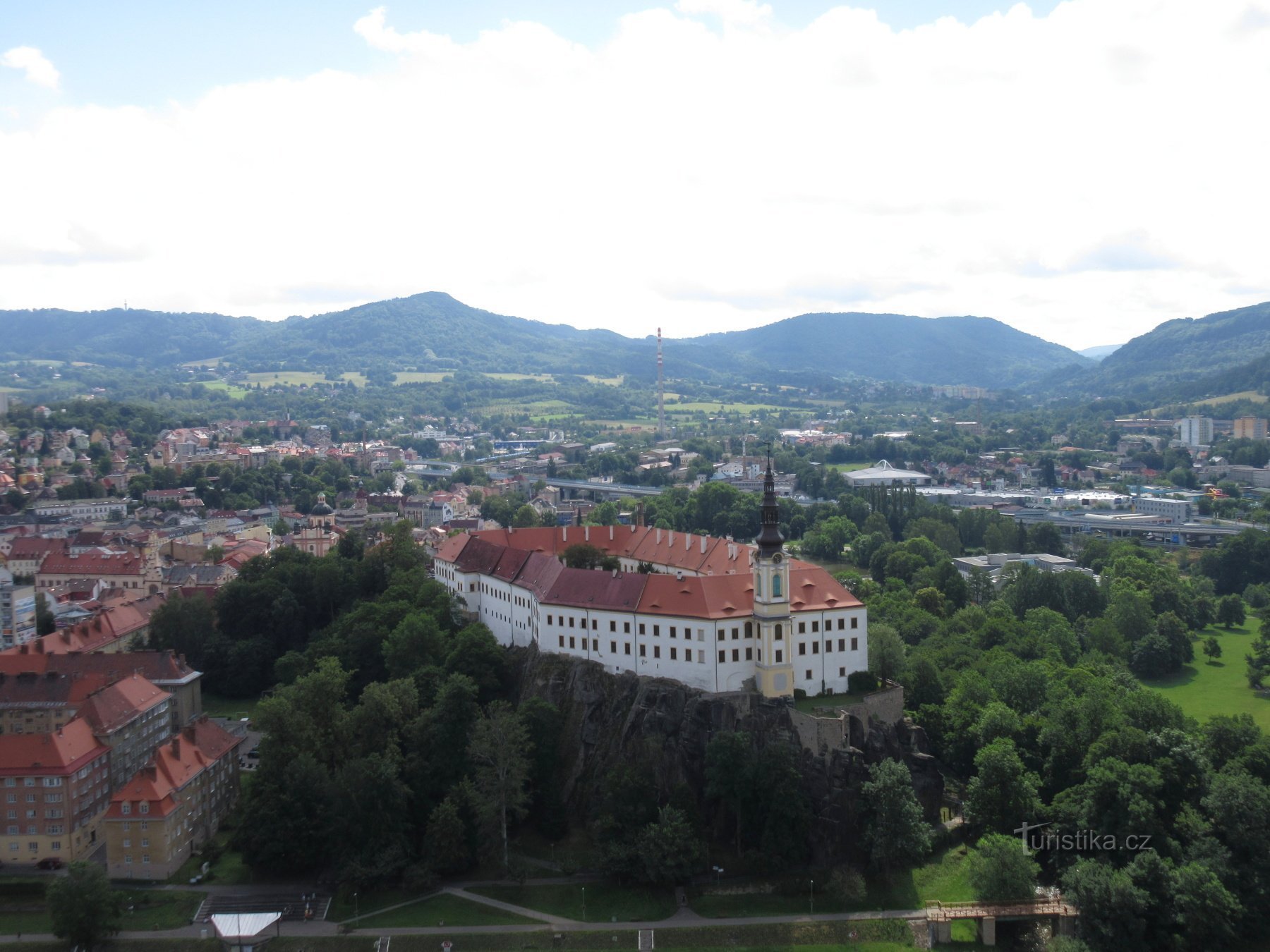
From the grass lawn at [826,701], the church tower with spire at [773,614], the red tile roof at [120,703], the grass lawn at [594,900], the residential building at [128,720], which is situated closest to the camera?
the grass lawn at [594,900]

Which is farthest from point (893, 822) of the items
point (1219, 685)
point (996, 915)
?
point (1219, 685)

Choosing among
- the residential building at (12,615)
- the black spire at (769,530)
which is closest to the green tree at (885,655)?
the black spire at (769,530)

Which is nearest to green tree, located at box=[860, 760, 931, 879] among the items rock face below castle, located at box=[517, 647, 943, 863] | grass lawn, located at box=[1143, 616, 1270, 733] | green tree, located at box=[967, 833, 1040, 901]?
rock face below castle, located at box=[517, 647, 943, 863]

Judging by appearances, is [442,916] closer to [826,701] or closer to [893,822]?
[893,822]

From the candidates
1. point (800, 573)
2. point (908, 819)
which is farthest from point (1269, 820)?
point (800, 573)

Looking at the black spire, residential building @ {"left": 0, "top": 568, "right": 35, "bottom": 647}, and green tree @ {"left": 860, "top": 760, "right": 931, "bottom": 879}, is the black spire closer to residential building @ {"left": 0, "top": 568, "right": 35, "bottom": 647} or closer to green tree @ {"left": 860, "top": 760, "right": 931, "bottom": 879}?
green tree @ {"left": 860, "top": 760, "right": 931, "bottom": 879}

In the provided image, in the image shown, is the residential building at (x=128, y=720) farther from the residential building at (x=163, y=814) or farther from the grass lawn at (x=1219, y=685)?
the grass lawn at (x=1219, y=685)
